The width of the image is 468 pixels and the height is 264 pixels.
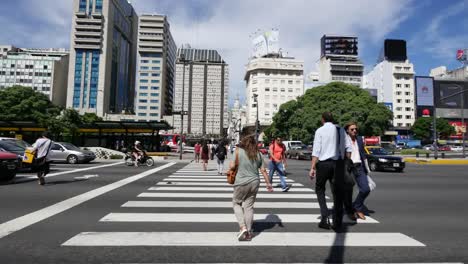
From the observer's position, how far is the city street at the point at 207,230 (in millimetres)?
3502

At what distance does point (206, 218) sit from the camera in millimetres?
5293

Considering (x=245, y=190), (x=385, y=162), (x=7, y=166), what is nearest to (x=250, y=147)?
(x=245, y=190)

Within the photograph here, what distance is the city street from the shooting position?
3.50 meters

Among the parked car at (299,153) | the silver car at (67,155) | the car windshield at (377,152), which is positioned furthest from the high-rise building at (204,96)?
the car windshield at (377,152)

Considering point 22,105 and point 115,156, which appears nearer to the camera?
point 115,156

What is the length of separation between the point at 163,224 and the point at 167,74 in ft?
489

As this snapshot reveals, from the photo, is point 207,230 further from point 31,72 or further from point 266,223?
point 31,72

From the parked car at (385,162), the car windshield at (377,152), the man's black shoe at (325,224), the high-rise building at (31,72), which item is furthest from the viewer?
the high-rise building at (31,72)

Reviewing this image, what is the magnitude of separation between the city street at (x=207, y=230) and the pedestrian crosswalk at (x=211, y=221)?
14 millimetres

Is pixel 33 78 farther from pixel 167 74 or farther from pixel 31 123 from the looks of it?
pixel 31 123

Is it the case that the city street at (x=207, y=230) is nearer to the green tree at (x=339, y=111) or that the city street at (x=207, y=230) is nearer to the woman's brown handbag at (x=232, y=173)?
the woman's brown handbag at (x=232, y=173)

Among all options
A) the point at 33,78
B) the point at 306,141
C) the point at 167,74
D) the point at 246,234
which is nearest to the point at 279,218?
the point at 246,234

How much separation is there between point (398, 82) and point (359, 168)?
341 feet

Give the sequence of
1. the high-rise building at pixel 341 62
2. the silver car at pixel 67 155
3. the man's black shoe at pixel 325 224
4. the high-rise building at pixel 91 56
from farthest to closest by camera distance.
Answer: the high-rise building at pixel 341 62 → the high-rise building at pixel 91 56 → the silver car at pixel 67 155 → the man's black shoe at pixel 325 224
